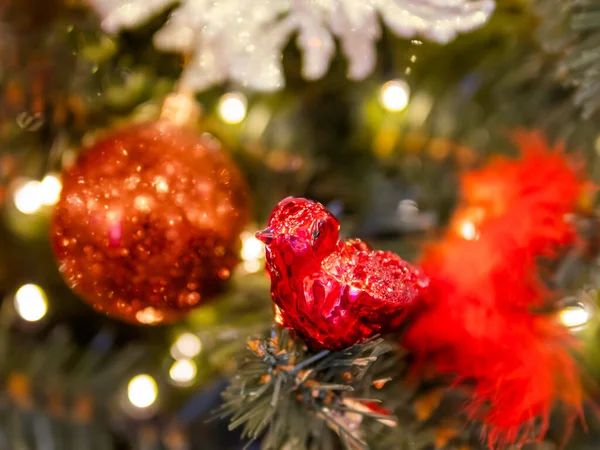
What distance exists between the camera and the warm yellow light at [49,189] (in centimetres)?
56

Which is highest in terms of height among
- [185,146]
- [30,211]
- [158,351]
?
[185,146]

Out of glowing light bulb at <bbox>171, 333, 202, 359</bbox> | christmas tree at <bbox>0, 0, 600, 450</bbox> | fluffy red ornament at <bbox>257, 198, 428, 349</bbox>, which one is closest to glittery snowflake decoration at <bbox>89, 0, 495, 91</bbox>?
christmas tree at <bbox>0, 0, 600, 450</bbox>

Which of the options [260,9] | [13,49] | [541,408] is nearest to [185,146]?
[260,9]

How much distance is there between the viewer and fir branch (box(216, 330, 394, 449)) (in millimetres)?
333

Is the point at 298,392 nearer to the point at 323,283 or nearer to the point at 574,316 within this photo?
the point at 323,283

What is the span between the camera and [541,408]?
0.37 m

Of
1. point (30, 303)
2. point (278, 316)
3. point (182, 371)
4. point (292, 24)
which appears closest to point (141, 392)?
point (182, 371)

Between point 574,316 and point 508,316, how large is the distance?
0.07 metres

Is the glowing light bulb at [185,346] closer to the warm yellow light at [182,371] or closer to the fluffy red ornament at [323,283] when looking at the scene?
the warm yellow light at [182,371]

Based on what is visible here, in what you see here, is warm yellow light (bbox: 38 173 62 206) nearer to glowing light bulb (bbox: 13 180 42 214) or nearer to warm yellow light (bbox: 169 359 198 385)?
glowing light bulb (bbox: 13 180 42 214)

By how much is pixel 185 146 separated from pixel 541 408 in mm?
328

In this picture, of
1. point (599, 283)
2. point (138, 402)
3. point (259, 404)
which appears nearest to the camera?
point (259, 404)

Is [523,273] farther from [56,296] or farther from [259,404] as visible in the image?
[56,296]

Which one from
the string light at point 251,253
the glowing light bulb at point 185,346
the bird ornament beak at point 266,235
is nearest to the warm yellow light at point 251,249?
the string light at point 251,253
